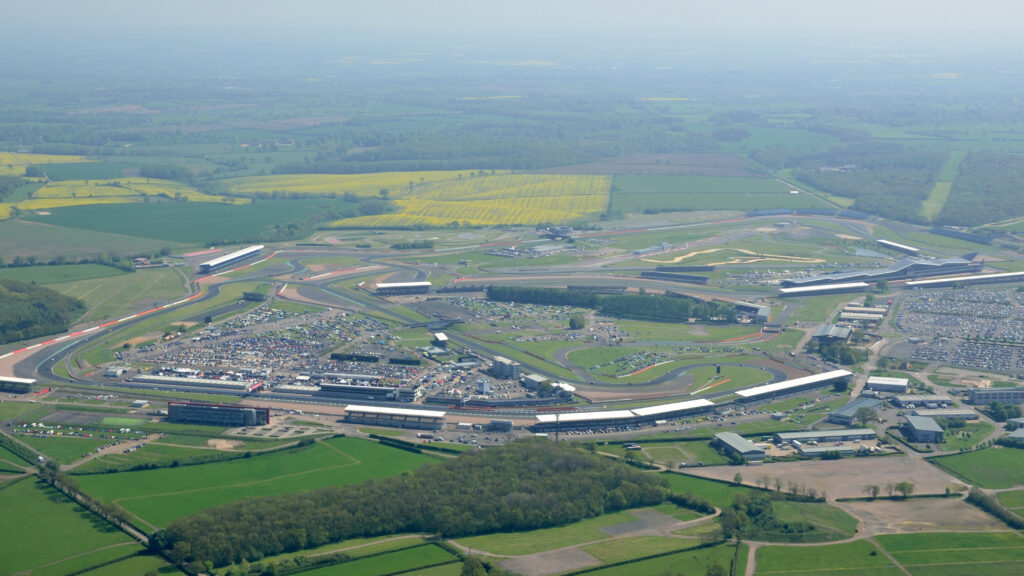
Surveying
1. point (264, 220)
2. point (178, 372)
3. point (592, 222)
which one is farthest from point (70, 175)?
point (178, 372)

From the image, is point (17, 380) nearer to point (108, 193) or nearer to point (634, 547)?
point (634, 547)

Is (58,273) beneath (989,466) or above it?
above

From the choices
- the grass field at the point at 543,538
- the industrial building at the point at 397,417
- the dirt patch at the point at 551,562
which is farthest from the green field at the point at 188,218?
the dirt patch at the point at 551,562

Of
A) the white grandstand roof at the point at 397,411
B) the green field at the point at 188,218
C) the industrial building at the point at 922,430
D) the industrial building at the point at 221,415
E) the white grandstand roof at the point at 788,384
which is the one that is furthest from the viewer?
the green field at the point at 188,218

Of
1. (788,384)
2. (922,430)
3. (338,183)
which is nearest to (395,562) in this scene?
(922,430)

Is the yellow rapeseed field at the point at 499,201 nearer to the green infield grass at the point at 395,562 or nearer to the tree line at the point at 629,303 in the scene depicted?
the tree line at the point at 629,303
